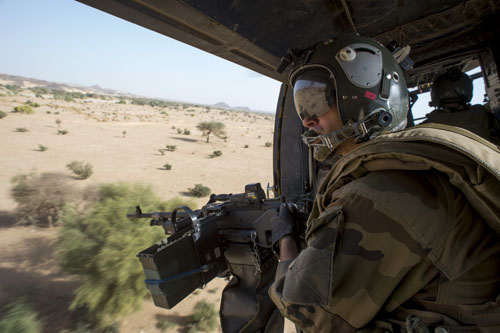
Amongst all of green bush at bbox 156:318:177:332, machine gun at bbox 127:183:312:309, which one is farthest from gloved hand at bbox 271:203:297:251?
green bush at bbox 156:318:177:332

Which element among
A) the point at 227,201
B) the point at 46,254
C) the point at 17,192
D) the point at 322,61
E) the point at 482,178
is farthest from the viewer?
the point at 17,192

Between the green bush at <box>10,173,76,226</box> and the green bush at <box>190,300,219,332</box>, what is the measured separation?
4.78 metres

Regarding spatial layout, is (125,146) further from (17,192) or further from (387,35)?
(387,35)

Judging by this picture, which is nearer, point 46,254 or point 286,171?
point 286,171

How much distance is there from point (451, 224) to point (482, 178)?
0.63 ft

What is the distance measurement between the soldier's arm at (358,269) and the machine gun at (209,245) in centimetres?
93

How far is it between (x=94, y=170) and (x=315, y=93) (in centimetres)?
1197

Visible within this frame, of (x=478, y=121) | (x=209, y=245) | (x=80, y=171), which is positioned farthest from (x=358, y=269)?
(x=80, y=171)

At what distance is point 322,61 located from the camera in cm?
168

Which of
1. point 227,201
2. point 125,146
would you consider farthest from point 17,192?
point 125,146

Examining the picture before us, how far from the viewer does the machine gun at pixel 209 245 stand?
203 cm

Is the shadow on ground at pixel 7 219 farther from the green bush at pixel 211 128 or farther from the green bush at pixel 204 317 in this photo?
the green bush at pixel 211 128

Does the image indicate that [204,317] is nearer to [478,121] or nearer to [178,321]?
[178,321]

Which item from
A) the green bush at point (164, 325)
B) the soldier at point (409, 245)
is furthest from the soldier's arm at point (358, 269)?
the green bush at point (164, 325)
